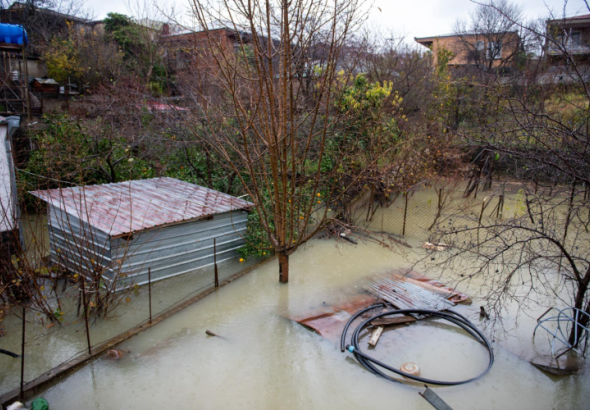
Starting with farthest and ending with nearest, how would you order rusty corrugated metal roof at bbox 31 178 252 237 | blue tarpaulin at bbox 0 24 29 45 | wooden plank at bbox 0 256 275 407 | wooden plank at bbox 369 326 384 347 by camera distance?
blue tarpaulin at bbox 0 24 29 45
rusty corrugated metal roof at bbox 31 178 252 237
wooden plank at bbox 369 326 384 347
wooden plank at bbox 0 256 275 407

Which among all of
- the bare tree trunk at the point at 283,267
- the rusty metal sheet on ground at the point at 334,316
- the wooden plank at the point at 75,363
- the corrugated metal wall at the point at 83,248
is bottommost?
the rusty metal sheet on ground at the point at 334,316

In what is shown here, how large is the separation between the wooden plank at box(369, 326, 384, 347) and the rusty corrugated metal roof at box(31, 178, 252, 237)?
152 inches

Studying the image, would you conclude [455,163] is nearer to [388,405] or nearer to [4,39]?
[388,405]

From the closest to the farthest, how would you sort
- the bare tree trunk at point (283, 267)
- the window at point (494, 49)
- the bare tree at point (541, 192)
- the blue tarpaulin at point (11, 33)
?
the bare tree at point (541, 192)
the bare tree trunk at point (283, 267)
the blue tarpaulin at point (11, 33)
the window at point (494, 49)

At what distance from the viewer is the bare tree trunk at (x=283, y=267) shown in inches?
307

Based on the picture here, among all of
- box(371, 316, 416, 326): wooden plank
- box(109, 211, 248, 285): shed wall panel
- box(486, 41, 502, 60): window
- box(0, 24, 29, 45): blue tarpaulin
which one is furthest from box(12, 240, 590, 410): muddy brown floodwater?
box(486, 41, 502, 60): window

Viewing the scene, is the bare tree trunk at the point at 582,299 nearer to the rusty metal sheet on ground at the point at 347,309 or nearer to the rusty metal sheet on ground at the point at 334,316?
the rusty metal sheet on ground at the point at 347,309

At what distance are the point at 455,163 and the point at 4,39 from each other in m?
14.8

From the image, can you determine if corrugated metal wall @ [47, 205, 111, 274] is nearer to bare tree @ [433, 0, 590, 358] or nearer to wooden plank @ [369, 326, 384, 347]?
wooden plank @ [369, 326, 384, 347]

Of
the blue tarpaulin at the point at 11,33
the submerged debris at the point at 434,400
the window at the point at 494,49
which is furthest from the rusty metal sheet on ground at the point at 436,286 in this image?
the window at the point at 494,49

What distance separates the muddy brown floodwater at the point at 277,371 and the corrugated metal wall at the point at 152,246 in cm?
121

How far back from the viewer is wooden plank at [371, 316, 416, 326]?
646cm

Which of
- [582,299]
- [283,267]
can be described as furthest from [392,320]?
[582,299]

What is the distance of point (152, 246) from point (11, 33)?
9398mm
